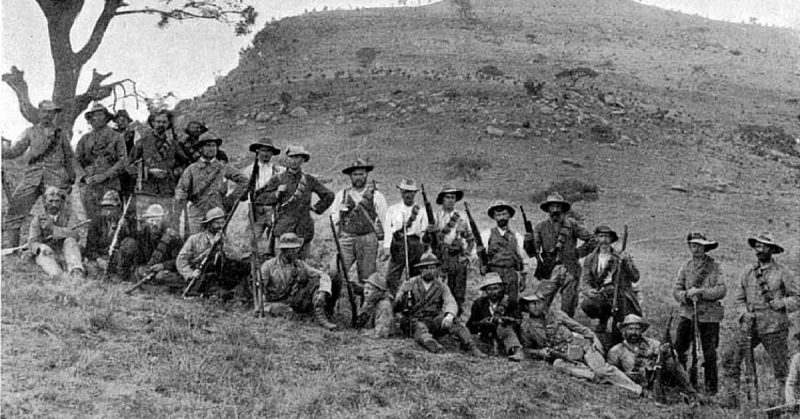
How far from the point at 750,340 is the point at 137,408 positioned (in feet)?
20.6

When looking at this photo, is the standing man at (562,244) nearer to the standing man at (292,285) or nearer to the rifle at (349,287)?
the rifle at (349,287)

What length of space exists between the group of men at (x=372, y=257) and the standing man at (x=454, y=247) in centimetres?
2

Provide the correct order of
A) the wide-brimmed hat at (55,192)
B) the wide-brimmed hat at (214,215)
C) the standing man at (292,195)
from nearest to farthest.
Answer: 1. the wide-brimmed hat at (214,215)
2. the wide-brimmed hat at (55,192)
3. the standing man at (292,195)

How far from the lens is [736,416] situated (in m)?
7.74

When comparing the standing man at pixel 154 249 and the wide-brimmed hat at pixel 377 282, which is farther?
the standing man at pixel 154 249

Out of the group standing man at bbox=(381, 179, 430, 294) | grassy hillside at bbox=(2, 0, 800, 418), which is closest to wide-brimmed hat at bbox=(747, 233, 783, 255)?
grassy hillside at bbox=(2, 0, 800, 418)

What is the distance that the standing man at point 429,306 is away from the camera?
28.0 feet

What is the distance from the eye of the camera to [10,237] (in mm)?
9312

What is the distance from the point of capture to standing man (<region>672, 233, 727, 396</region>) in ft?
28.1

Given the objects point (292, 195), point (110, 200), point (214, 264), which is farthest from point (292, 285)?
point (110, 200)

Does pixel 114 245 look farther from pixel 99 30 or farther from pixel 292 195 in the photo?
pixel 99 30

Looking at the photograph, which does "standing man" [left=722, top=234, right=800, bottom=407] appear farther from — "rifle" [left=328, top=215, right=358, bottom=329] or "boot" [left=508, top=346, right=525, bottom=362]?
"rifle" [left=328, top=215, right=358, bottom=329]

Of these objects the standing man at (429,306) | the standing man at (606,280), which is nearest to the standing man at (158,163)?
the standing man at (429,306)

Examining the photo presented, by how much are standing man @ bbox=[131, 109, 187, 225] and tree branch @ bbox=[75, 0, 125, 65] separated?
350cm
